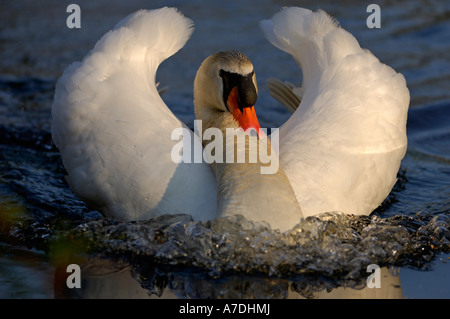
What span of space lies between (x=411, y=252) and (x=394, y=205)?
130cm

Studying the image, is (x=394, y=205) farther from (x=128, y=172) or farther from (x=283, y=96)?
(x=128, y=172)

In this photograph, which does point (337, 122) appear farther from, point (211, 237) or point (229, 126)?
point (211, 237)

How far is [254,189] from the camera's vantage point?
4.21m

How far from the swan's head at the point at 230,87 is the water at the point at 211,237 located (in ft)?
2.48

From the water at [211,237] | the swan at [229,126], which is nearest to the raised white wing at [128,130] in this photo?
the swan at [229,126]

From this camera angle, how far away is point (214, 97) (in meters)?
4.78

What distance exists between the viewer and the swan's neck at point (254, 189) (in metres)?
4.12

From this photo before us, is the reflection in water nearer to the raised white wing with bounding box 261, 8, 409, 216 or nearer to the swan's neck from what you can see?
the swan's neck

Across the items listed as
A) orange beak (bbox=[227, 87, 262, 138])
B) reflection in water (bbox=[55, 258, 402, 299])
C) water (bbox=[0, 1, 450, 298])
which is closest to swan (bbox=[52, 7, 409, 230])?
orange beak (bbox=[227, 87, 262, 138])

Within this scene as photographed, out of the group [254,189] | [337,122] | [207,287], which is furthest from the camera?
[337,122]

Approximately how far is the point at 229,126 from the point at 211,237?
0.81m

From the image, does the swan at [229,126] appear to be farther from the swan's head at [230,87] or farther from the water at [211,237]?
the water at [211,237]

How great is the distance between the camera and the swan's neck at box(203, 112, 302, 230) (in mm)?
4117

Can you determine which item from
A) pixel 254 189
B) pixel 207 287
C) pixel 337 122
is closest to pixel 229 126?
pixel 254 189
